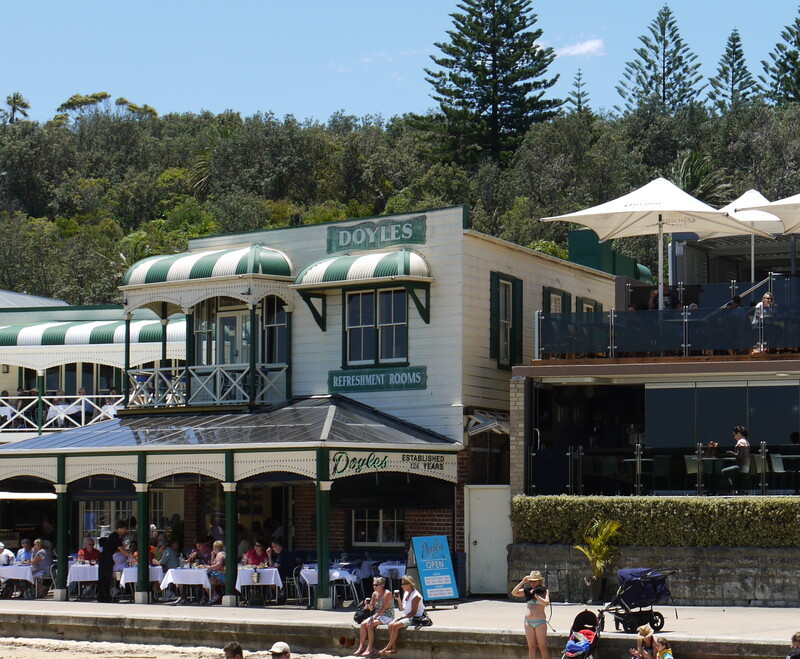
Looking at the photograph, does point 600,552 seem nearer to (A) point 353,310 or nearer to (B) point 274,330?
(A) point 353,310

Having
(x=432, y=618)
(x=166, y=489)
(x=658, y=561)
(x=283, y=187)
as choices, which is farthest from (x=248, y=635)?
(x=283, y=187)

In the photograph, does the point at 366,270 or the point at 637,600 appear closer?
the point at 637,600

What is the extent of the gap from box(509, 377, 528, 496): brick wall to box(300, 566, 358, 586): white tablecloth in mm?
3226

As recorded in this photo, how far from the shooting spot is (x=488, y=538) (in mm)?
23688

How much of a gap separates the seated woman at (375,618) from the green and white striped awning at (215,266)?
859 centimetres

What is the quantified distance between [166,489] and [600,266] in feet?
36.4

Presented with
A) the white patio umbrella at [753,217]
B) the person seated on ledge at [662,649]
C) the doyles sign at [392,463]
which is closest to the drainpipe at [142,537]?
the doyles sign at [392,463]

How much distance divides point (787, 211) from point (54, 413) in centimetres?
1692

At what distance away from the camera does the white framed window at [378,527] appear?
24.8m

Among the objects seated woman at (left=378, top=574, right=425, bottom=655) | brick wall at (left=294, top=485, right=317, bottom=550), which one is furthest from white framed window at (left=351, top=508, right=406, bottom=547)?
seated woman at (left=378, top=574, right=425, bottom=655)

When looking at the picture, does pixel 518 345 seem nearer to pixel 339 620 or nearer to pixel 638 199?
pixel 638 199

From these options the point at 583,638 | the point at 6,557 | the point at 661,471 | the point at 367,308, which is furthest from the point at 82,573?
the point at 583,638

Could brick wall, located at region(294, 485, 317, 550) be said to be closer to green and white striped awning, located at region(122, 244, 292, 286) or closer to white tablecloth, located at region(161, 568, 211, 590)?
white tablecloth, located at region(161, 568, 211, 590)

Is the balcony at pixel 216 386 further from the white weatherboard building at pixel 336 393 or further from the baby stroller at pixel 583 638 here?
the baby stroller at pixel 583 638
